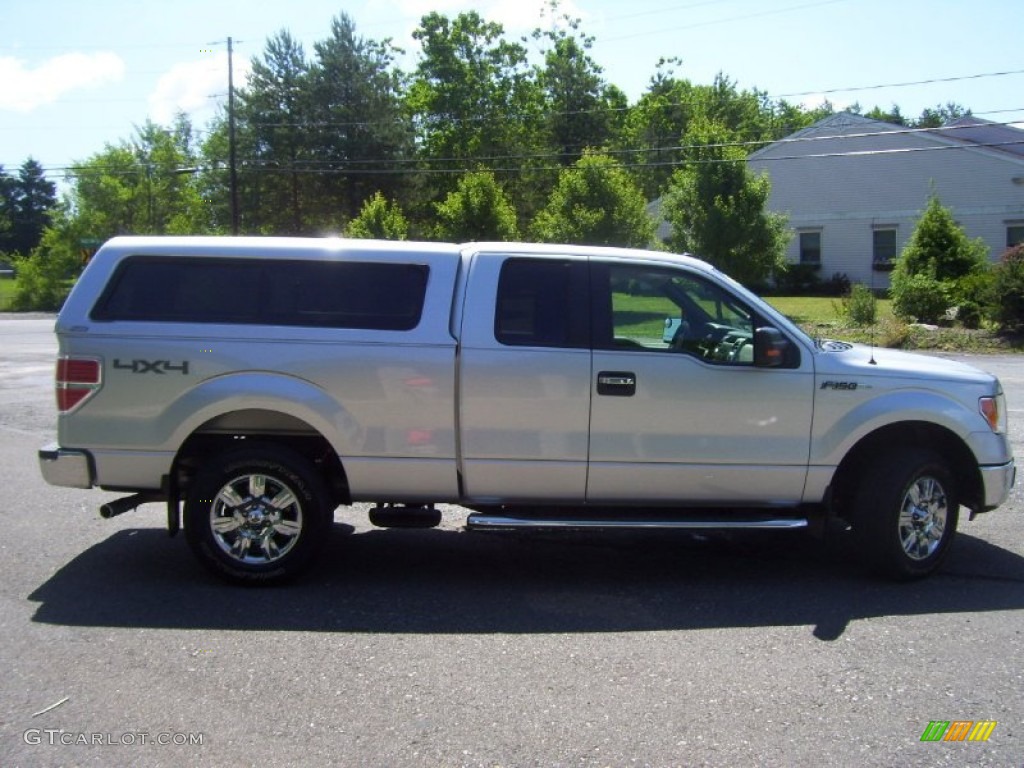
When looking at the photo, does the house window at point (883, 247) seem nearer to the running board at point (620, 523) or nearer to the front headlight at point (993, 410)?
the front headlight at point (993, 410)

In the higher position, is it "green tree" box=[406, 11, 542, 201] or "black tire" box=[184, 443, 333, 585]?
"green tree" box=[406, 11, 542, 201]

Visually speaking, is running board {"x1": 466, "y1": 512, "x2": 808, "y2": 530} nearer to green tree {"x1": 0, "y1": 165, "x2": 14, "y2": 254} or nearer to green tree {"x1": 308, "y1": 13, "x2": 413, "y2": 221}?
green tree {"x1": 308, "y1": 13, "x2": 413, "y2": 221}

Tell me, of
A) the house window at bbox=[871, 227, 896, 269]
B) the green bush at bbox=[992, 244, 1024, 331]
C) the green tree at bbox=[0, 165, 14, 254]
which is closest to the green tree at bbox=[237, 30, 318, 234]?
the house window at bbox=[871, 227, 896, 269]

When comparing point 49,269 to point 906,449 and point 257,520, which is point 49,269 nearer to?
point 257,520

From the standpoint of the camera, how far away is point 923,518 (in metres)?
5.91

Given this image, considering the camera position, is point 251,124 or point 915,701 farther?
point 251,124

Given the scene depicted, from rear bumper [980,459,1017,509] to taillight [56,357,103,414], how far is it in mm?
5368

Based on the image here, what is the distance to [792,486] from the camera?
5852mm

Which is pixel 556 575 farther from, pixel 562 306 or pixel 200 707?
pixel 200 707

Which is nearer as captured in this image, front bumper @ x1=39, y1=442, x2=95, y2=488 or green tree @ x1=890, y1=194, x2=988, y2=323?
front bumper @ x1=39, y1=442, x2=95, y2=488

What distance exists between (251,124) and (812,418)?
158ft

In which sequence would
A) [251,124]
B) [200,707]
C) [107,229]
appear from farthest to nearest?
[107,229], [251,124], [200,707]

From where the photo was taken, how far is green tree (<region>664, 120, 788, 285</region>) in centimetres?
3031

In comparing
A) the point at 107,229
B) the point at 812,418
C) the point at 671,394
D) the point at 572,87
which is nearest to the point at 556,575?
the point at 671,394
